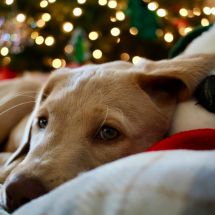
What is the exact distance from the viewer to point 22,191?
0.87m

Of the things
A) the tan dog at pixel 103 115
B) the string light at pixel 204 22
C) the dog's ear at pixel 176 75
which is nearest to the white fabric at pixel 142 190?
the tan dog at pixel 103 115

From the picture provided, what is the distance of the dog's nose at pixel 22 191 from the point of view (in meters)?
0.87

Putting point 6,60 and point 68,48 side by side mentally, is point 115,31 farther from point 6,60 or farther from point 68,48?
point 6,60

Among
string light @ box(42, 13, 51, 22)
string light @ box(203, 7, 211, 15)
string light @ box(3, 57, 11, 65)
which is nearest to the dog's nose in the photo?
string light @ box(42, 13, 51, 22)

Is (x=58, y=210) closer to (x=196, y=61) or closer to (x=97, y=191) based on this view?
(x=97, y=191)

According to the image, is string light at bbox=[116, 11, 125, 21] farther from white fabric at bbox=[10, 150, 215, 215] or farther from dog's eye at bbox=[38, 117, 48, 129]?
white fabric at bbox=[10, 150, 215, 215]

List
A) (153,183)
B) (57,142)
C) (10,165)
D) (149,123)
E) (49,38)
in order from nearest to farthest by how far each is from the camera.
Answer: (153,183), (57,142), (149,123), (10,165), (49,38)

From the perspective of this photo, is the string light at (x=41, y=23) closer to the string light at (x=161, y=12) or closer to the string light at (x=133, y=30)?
the string light at (x=133, y=30)

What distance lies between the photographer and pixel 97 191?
0.59m

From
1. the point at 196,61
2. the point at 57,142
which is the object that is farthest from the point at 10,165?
the point at 196,61

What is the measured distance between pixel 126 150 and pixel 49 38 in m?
3.67

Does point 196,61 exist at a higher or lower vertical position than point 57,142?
higher

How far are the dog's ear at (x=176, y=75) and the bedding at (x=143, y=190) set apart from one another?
0.70 m

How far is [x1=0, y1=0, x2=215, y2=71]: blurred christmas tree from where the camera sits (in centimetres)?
396
